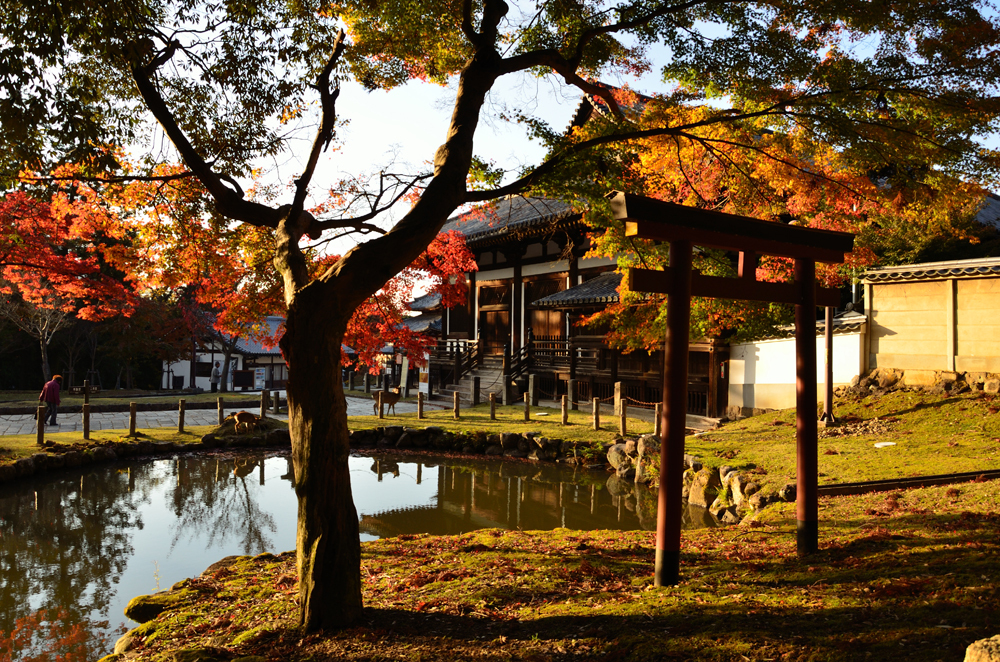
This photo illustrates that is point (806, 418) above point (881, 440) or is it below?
above

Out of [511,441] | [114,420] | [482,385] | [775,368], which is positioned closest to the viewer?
[775,368]

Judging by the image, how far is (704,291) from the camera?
4961 millimetres

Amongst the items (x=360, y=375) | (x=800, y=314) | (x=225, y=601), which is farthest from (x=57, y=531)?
(x=360, y=375)

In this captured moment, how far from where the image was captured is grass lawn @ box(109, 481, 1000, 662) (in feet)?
11.1

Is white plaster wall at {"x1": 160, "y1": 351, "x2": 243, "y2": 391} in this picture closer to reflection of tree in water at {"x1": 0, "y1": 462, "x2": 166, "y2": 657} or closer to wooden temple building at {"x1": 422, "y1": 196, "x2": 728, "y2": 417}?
wooden temple building at {"x1": 422, "y1": 196, "x2": 728, "y2": 417}

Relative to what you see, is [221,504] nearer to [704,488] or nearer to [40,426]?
[40,426]

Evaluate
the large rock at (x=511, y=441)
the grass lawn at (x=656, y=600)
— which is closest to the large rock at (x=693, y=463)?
the grass lawn at (x=656, y=600)

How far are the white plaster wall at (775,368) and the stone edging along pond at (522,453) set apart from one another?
3597 millimetres

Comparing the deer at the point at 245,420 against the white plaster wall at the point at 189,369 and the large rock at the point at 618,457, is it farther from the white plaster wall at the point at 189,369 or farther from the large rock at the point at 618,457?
the white plaster wall at the point at 189,369

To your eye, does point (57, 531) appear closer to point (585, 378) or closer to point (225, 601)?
point (225, 601)

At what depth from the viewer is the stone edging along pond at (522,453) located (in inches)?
371

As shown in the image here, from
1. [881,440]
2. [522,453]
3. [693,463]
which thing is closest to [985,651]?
[693,463]

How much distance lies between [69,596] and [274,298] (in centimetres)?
461

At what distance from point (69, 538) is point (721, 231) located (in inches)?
353
